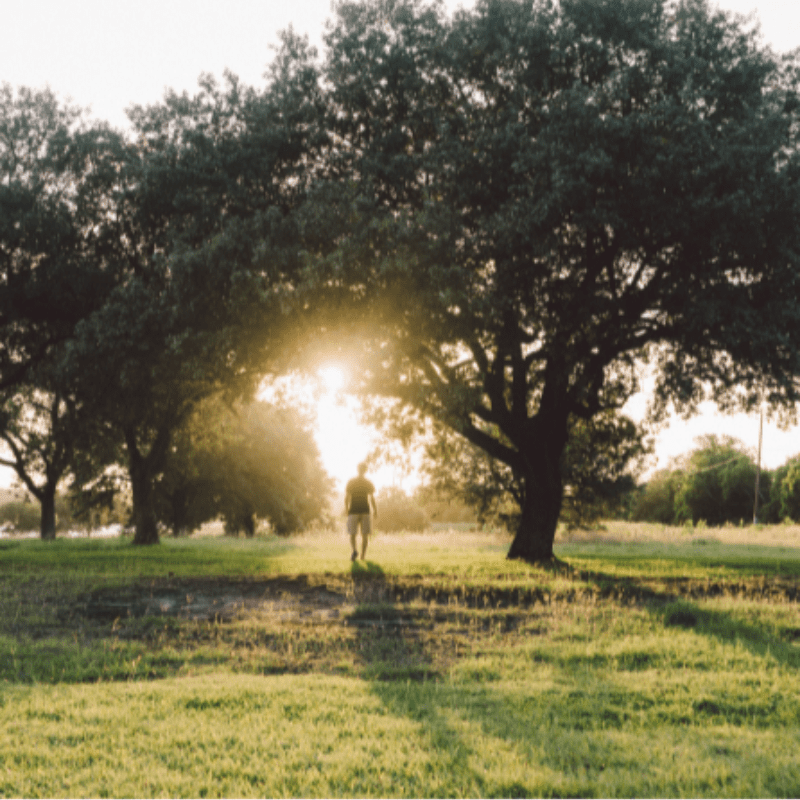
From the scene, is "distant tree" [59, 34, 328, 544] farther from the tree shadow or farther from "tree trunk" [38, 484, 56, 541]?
"tree trunk" [38, 484, 56, 541]

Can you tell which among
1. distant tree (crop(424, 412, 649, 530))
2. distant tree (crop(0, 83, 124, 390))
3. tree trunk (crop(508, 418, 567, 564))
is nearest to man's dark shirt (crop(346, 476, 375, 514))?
tree trunk (crop(508, 418, 567, 564))

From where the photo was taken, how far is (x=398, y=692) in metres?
5.87

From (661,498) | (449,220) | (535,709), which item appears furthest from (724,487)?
(535,709)

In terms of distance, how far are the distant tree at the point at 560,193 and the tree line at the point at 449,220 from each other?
0.20 feet

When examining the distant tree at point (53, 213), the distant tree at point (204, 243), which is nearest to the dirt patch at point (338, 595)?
the distant tree at point (204, 243)

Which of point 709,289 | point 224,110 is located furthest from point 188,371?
point 709,289

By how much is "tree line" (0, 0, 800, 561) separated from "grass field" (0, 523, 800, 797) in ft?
18.2

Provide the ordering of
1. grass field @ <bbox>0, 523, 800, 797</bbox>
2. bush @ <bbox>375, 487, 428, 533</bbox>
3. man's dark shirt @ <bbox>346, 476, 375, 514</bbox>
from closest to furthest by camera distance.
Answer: grass field @ <bbox>0, 523, 800, 797</bbox> → man's dark shirt @ <bbox>346, 476, 375, 514</bbox> → bush @ <bbox>375, 487, 428, 533</bbox>

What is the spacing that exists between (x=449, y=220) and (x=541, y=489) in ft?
25.8

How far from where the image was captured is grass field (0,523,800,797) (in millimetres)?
4211

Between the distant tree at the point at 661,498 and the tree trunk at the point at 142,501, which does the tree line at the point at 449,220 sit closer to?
the tree trunk at the point at 142,501

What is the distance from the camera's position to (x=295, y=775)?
13.8ft

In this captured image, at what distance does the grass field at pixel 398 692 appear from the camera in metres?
4.21

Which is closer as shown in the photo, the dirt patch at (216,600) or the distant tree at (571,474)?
the dirt patch at (216,600)
